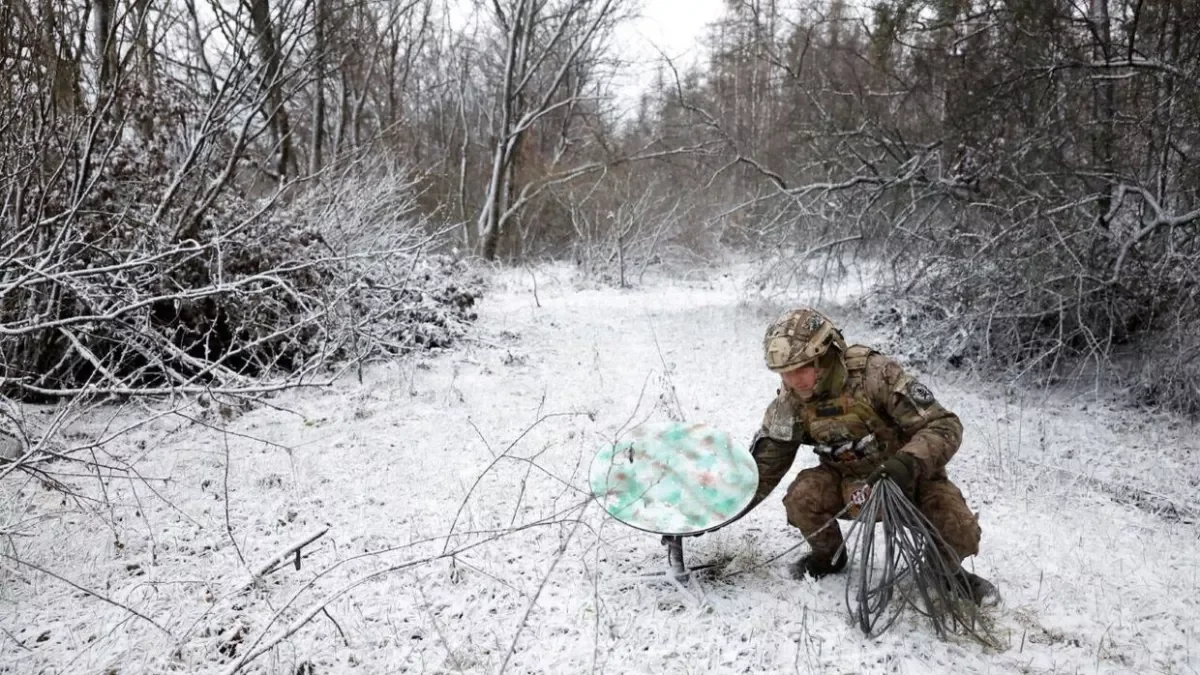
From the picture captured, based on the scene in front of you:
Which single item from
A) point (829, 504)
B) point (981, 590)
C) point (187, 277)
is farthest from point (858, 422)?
point (187, 277)

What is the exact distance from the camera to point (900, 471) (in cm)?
238

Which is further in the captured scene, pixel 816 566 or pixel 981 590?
pixel 816 566

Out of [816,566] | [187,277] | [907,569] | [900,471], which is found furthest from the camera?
[187,277]

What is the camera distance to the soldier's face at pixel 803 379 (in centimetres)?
262

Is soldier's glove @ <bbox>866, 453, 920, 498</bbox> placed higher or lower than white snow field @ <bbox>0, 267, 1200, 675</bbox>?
higher

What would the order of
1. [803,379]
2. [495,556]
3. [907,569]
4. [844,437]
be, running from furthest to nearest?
1. [495,556]
2. [844,437]
3. [803,379]
4. [907,569]

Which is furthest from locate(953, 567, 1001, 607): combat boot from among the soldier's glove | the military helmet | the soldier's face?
the military helmet

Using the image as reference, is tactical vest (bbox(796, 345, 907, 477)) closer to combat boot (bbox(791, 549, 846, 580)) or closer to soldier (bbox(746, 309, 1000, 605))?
soldier (bbox(746, 309, 1000, 605))

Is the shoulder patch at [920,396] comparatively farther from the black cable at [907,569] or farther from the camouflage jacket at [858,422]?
the black cable at [907,569]

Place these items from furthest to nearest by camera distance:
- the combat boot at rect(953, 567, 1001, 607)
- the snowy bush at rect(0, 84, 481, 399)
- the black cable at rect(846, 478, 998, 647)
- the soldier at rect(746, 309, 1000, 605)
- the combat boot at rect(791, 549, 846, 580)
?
the snowy bush at rect(0, 84, 481, 399) → the combat boot at rect(791, 549, 846, 580) → the combat boot at rect(953, 567, 1001, 607) → the soldier at rect(746, 309, 1000, 605) → the black cable at rect(846, 478, 998, 647)

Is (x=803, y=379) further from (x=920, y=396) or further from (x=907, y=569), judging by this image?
(x=907, y=569)

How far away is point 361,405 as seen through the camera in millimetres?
5250

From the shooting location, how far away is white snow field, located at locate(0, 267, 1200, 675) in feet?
7.85

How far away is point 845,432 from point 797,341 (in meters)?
0.46
